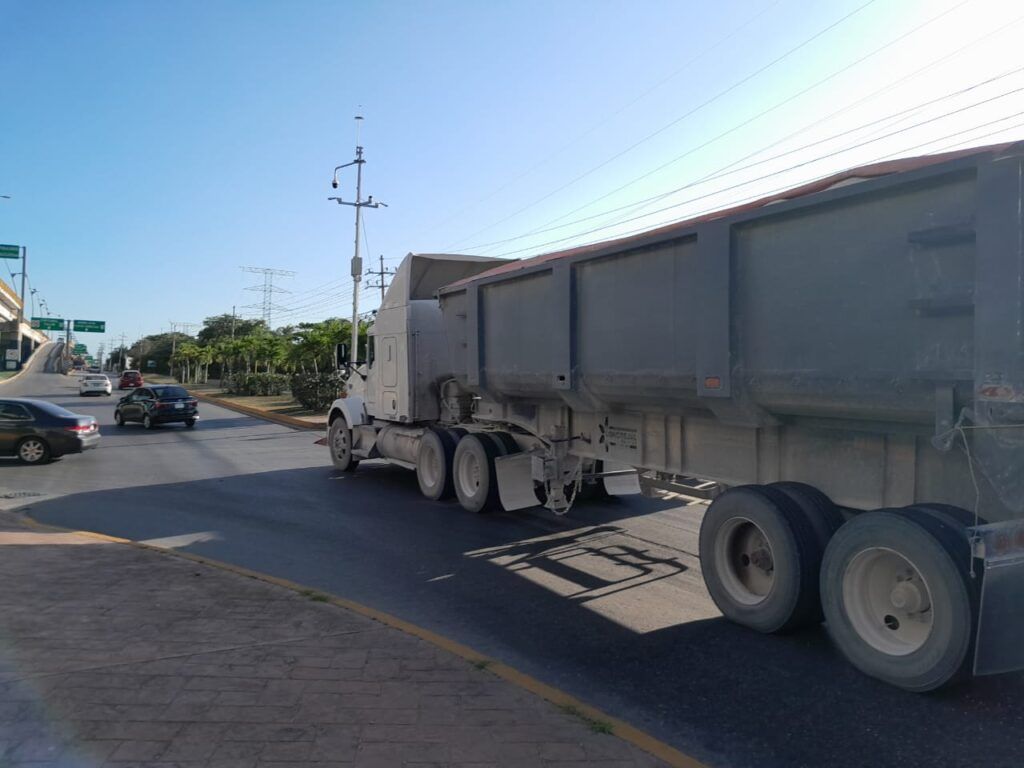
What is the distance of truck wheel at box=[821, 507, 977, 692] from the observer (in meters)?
4.13

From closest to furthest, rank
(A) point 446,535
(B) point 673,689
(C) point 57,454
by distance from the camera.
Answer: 1. (B) point 673,689
2. (A) point 446,535
3. (C) point 57,454

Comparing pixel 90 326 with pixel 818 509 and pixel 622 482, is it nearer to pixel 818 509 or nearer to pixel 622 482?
pixel 622 482

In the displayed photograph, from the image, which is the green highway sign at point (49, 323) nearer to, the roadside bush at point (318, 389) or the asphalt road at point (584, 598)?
the roadside bush at point (318, 389)

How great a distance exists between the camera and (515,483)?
982 centimetres

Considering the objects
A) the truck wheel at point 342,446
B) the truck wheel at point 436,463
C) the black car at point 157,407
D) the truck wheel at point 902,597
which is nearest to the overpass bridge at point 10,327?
the black car at point 157,407

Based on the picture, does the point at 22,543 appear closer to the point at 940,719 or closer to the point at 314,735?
the point at 314,735

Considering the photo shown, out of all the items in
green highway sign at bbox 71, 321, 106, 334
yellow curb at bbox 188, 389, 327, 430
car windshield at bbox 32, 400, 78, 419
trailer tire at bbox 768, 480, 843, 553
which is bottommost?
yellow curb at bbox 188, 389, 327, 430

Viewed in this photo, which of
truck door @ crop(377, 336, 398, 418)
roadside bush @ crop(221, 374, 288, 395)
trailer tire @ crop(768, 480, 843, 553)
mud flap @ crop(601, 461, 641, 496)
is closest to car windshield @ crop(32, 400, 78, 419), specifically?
truck door @ crop(377, 336, 398, 418)

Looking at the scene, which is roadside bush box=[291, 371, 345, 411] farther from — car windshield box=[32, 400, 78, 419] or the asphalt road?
the asphalt road

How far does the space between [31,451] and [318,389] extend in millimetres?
16288

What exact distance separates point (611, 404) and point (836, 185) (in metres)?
3.23

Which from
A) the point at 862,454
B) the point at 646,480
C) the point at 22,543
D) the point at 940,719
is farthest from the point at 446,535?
the point at 940,719

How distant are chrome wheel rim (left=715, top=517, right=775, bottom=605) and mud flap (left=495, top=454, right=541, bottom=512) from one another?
4148 millimetres

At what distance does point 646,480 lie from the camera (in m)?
7.81
